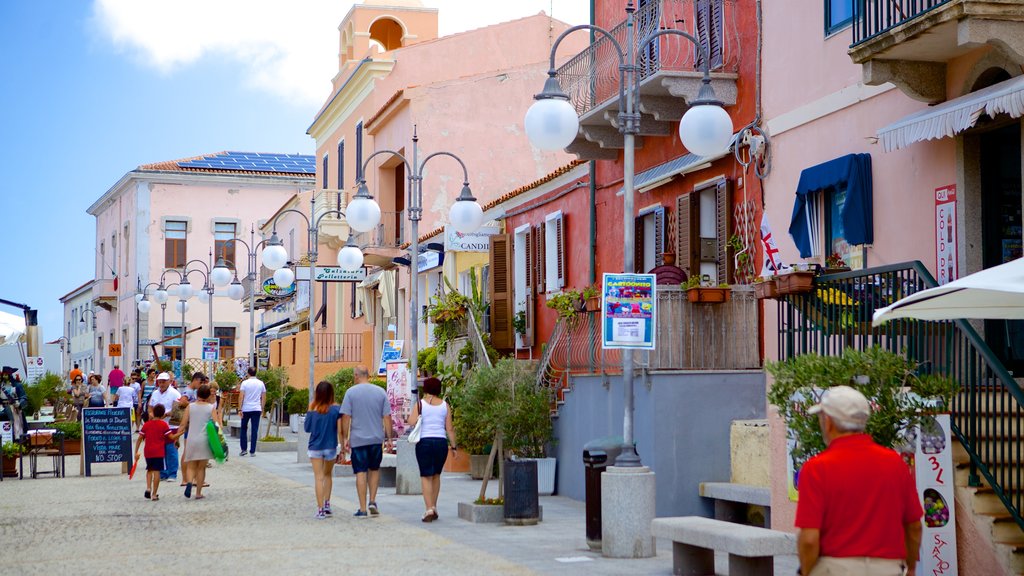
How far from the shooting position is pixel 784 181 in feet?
52.5

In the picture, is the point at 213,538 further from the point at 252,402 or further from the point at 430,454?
the point at 252,402

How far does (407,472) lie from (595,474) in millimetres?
7034

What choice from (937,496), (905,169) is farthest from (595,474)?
(905,169)

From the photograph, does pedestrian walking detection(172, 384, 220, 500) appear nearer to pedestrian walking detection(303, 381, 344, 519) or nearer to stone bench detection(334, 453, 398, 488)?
pedestrian walking detection(303, 381, 344, 519)

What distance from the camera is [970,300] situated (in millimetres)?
9781

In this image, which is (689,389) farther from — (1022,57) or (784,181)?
(1022,57)

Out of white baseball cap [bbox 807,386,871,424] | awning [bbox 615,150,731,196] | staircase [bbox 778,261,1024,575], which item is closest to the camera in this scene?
white baseball cap [bbox 807,386,871,424]

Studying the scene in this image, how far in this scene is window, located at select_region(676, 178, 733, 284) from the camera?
17.6 metres

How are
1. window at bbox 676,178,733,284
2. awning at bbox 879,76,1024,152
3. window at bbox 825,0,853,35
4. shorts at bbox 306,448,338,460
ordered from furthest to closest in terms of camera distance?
window at bbox 676,178,733,284, shorts at bbox 306,448,338,460, window at bbox 825,0,853,35, awning at bbox 879,76,1024,152

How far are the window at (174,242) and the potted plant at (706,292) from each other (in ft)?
165

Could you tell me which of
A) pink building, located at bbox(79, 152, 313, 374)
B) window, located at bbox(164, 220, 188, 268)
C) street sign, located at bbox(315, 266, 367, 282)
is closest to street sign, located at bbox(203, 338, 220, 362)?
street sign, located at bbox(315, 266, 367, 282)

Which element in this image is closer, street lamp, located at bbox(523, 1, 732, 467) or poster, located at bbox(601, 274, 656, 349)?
street lamp, located at bbox(523, 1, 732, 467)

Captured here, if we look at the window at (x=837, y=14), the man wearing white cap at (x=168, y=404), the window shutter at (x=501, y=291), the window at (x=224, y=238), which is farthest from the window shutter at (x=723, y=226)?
the window at (x=224, y=238)

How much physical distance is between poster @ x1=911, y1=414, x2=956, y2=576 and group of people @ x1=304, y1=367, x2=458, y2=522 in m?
6.44
